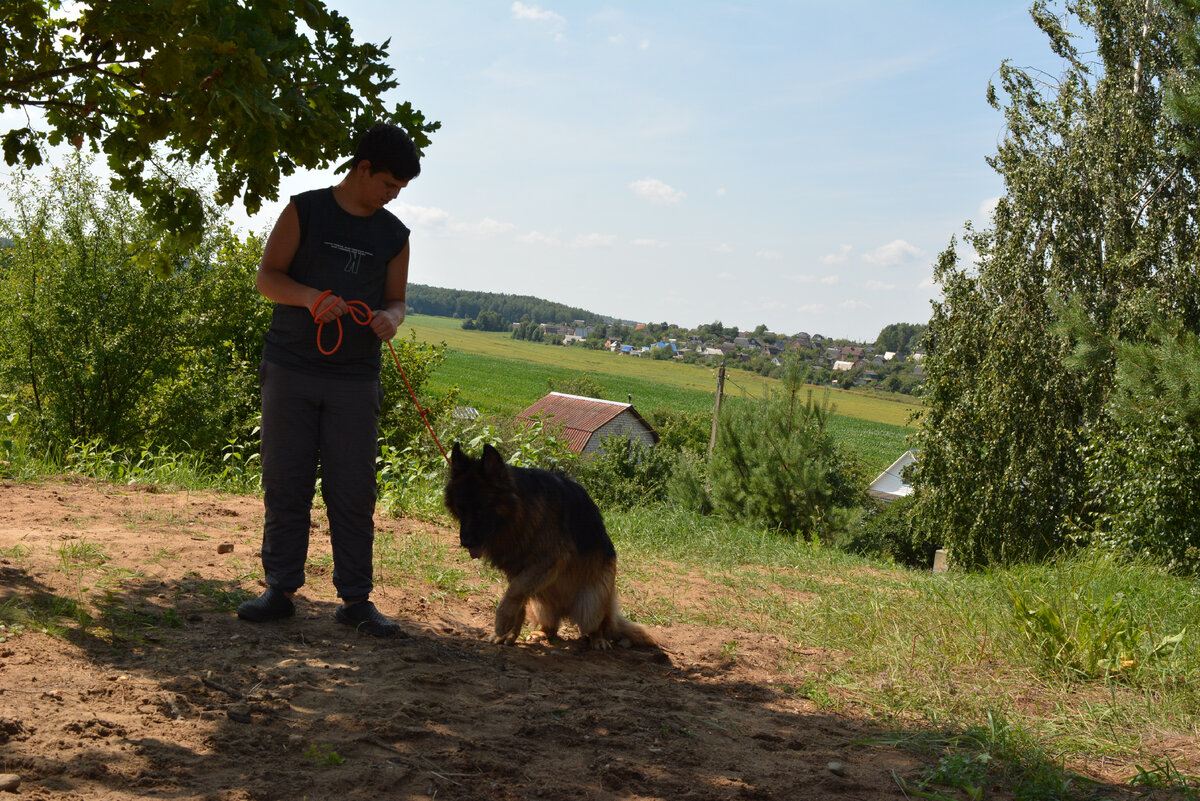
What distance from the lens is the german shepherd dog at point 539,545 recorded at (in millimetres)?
3986

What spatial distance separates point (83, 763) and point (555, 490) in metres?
2.37

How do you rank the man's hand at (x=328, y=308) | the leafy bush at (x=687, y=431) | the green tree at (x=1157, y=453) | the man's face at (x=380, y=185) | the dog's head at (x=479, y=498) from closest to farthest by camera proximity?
the man's hand at (x=328, y=308), the man's face at (x=380, y=185), the dog's head at (x=479, y=498), the green tree at (x=1157, y=453), the leafy bush at (x=687, y=431)

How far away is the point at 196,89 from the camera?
10.3ft

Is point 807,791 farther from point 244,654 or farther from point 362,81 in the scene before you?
point 362,81

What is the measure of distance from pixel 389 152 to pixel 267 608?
6.99 ft

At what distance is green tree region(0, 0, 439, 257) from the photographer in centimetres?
305

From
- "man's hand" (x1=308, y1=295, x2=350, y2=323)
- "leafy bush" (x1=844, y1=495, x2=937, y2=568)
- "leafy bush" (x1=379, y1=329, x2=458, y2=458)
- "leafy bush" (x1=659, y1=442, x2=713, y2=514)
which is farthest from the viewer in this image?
"leafy bush" (x1=659, y1=442, x2=713, y2=514)

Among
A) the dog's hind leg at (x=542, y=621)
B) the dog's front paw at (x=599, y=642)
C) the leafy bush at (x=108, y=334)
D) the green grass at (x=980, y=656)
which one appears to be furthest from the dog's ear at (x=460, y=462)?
the leafy bush at (x=108, y=334)

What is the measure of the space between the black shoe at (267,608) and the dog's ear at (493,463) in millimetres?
1107

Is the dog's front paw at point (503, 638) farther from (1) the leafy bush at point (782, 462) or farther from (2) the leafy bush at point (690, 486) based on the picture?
(2) the leafy bush at point (690, 486)

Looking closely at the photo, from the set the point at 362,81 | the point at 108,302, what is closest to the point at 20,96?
the point at 362,81

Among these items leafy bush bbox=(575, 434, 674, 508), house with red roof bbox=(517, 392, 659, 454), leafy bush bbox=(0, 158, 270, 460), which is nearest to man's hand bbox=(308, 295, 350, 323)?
leafy bush bbox=(0, 158, 270, 460)

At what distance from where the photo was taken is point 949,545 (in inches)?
745

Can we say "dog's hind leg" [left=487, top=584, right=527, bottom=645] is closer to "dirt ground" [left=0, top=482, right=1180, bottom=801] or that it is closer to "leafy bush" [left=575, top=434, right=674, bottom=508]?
"dirt ground" [left=0, top=482, right=1180, bottom=801]
